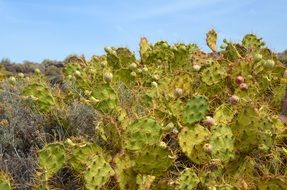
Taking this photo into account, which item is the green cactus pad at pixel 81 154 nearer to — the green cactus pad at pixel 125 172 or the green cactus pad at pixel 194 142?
the green cactus pad at pixel 125 172

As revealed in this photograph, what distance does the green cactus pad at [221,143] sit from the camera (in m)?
4.95

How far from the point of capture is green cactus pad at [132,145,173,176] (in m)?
4.61

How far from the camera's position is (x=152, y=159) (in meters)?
4.63

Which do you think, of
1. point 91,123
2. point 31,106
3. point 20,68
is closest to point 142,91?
point 91,123

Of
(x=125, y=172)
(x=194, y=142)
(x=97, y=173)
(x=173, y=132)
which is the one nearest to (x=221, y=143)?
(x=194, y=142)

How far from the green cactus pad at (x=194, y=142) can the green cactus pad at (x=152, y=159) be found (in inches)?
17.3

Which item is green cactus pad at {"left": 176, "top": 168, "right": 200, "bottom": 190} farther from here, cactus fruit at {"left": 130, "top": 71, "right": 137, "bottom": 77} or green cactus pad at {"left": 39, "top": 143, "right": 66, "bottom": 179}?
cactus fruit at {"left": 130, "top": 71, "right": 137, "bottom": 77}

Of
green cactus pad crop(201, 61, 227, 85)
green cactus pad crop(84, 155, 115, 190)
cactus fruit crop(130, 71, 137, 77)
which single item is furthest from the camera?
cactus fruit crop(130, 71, 137, 77)

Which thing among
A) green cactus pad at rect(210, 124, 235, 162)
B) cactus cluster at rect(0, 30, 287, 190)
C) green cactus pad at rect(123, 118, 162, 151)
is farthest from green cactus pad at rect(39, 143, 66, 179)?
green cactus pad at rect(210, 124, 235, 162)

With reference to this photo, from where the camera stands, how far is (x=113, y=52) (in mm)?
7438

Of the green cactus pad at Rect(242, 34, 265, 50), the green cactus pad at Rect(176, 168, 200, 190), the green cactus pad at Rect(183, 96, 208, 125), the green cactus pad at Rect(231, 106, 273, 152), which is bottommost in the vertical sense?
the green cactus pad at Rect(176, 168, 200, 190)

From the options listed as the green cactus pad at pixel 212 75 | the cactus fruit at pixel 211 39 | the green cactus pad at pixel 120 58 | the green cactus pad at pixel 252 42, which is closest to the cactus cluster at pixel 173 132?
the green cactus pad at pixel 212 75

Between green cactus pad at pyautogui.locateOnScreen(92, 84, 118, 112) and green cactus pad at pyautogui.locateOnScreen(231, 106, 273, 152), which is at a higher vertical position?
green cactus pad at pyautogui.locateOnScreen(92, 84, 118, 112)

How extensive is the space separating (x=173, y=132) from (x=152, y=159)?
0.77m
